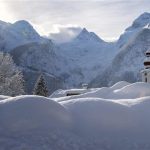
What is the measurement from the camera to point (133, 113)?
1622 centimetres

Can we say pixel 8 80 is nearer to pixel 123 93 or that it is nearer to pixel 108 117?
pixel 123 93

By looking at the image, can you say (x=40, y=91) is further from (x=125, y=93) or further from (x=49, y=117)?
(x=49, y=117)

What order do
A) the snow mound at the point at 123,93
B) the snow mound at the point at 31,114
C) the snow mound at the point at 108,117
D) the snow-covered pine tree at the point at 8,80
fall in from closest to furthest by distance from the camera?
the snow mound at the point at 31,114
the snow mound at the point at 108,117
the snow mound at the point at 123,93
the snow-covered pine tree at the point at 8,80

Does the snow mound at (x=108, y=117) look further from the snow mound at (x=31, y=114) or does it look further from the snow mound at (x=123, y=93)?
the snow mound at (x=123, y=93)

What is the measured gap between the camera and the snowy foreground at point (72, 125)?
1445 centimetres

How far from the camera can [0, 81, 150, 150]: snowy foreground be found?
14.5 metres

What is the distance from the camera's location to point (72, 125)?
15.2 m

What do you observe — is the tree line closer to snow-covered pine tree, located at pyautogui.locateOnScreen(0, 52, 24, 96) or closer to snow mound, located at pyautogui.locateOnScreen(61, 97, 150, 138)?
snow-covered pine tree, located at pyautogui.locateOnScreen(0, 52, 24, 96)

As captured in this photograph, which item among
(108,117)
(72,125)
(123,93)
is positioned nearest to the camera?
(72,125)

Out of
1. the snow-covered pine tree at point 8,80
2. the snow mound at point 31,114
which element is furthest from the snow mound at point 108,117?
the snow-covered pine tree at point 8,80

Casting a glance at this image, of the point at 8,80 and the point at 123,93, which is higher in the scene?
the point at 8,80

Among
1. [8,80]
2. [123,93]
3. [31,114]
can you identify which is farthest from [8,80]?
[31,114]

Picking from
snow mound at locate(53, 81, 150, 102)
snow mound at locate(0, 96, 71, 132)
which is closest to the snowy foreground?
snow mound at locate(0, 96, 71, 132)

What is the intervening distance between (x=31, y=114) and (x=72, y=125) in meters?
1.35
